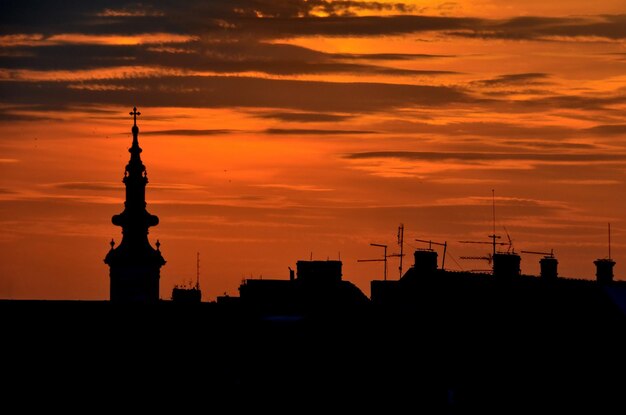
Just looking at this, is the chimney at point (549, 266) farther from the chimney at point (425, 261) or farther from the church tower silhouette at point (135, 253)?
the church tower silhouette at point (135, 253)

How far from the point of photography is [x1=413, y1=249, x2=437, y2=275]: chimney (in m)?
130

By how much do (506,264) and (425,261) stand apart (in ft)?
42.8

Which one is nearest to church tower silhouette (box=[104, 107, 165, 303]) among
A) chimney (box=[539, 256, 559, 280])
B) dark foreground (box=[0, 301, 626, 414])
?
chimney (box=[539, 256, 559, 280])

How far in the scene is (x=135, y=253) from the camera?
648 feet

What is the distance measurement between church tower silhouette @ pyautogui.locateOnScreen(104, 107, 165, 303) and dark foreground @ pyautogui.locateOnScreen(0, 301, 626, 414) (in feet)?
268

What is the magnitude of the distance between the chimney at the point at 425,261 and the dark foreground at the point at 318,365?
16490 mm

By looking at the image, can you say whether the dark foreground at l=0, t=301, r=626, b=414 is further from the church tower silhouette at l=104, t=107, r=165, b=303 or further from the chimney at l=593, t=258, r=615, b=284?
the church tower silhouette at l=104, t=107, r=165, b=303

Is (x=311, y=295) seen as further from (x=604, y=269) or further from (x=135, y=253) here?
(x=135, y=253)

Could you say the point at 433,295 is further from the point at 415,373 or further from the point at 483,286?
the point at 415,373

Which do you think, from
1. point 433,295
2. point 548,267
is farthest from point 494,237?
point 433,295

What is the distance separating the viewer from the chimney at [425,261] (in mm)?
129500

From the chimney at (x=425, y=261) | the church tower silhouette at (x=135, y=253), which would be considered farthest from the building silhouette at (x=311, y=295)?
the church tower silhouette at (x=135, y=253)

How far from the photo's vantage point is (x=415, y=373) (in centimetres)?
10438

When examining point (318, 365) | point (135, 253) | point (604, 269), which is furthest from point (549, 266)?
point (135, 253)
